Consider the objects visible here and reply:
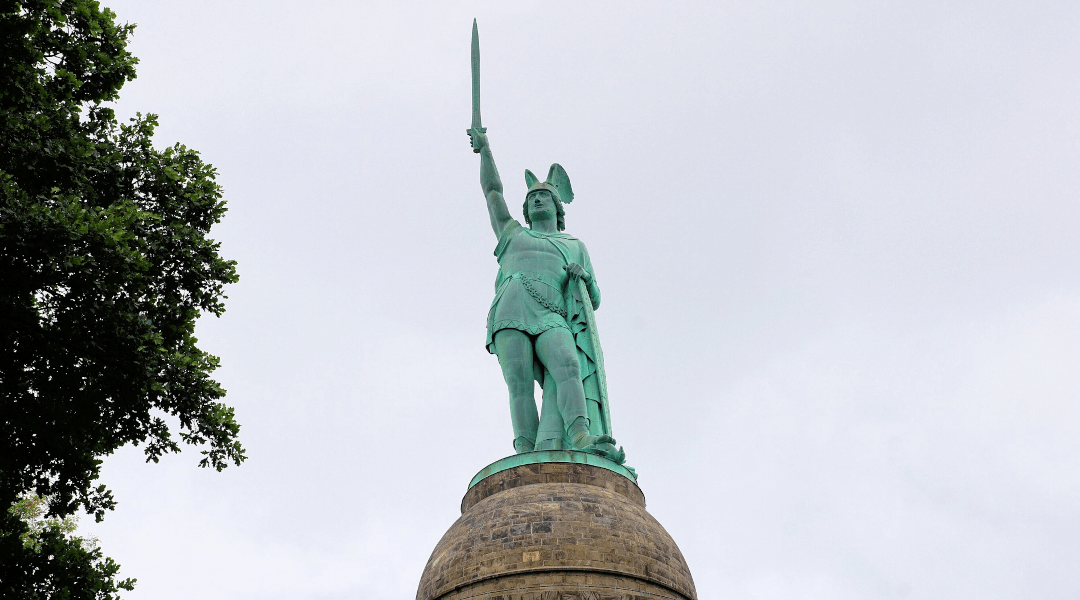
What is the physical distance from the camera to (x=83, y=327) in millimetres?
7559

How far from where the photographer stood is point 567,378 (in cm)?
1302

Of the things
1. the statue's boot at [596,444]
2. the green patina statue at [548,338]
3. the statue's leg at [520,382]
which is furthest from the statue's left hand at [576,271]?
the statue's boot at [596,444]

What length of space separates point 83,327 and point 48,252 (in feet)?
2.38

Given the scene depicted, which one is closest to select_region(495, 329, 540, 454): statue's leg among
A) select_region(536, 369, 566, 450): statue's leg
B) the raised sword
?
select_region(536, 369, 566, 450): statue's leg

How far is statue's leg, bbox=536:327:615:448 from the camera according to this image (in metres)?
12.7

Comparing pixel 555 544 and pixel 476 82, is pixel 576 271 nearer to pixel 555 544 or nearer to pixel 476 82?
pixel 476 82

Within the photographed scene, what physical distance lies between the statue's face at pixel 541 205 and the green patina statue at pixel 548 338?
377 mm

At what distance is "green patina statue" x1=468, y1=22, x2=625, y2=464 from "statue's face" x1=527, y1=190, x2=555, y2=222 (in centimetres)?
38

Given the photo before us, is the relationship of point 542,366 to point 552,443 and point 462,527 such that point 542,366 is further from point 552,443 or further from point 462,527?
point 462,527

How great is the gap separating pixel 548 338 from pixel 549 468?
228cm

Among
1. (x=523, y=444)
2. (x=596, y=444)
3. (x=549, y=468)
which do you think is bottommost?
(x=549, y=468)

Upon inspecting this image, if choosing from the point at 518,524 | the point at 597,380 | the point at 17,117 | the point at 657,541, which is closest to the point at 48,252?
the point at 17,117

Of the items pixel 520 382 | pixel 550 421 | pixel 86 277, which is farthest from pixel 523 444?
pixel 86 277

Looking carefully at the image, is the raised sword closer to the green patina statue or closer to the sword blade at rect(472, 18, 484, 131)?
Result: the sword blade at rect(472, 18, 484, 131)
